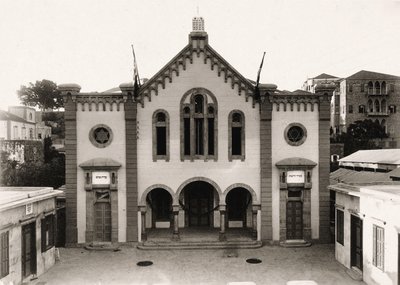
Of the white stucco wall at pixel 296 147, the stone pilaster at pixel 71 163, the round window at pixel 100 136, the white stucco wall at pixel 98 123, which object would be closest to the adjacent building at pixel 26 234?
the stone pilaster at pixel 71 163

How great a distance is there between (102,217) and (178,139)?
7.07 metres

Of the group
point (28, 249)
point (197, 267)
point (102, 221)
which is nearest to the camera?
point (28, 249)

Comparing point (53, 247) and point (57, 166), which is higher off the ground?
point (57, 166)

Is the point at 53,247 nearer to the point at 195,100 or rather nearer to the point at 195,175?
the point at 195,175

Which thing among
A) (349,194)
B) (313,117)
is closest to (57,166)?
(313,117)

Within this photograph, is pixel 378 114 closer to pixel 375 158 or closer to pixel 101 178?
pixel 375 158

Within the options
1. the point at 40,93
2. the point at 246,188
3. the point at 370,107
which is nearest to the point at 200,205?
the point at 246,188

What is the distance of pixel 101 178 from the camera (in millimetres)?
23469

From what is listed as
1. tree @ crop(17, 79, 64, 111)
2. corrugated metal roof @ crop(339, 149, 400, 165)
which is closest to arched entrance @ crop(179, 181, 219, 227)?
corrugated metal roof @ crop(339, 149, 400, 165)

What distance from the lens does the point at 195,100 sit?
24.3 m

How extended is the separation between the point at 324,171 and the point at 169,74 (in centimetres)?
1202

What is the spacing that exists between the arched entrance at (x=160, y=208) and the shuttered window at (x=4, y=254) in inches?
461

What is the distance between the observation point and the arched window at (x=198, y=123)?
23.9 metres

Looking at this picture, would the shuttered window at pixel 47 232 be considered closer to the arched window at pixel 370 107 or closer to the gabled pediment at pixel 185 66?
the gabled pediment at pixel 185 66
